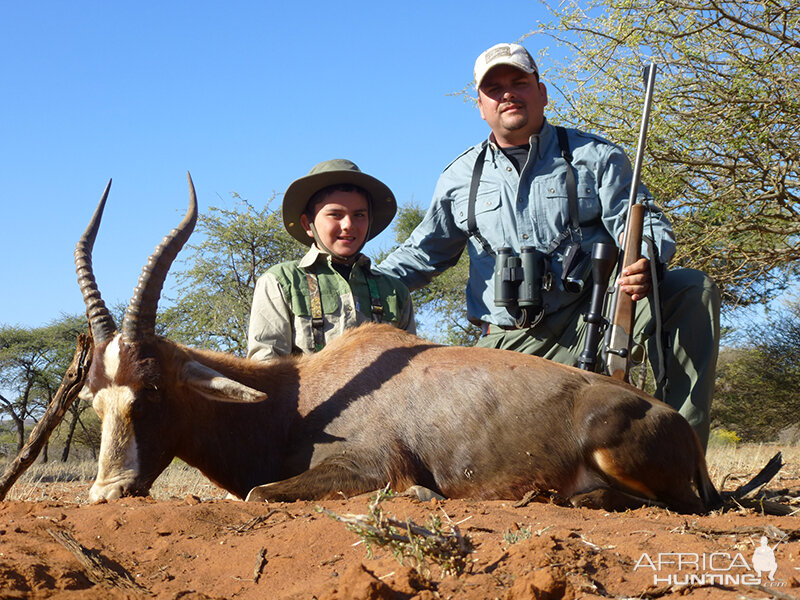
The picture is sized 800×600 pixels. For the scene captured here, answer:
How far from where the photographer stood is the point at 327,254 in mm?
6055

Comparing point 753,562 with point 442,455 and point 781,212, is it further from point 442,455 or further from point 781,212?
point 781,212

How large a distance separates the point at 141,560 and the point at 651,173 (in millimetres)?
10713

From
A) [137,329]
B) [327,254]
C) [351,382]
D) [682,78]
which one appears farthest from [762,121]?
[137,329]

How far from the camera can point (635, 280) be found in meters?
5.31

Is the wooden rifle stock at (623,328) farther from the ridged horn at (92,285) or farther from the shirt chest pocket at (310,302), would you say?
the ridged horn at (92,285)

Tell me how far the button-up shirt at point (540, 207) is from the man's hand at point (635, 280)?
1.49 feet

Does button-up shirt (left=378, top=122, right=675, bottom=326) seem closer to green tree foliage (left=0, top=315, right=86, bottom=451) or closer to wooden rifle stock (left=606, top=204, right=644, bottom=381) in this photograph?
wooden rifle stock (left=606, top=204, right=644, bottom=381)

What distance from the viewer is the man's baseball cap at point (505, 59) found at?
20.4 ft

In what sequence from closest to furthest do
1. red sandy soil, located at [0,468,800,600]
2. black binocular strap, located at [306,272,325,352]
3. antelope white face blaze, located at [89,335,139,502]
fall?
red sandy soil, located at [0,468,800,600], antelope white face blaze, located at [89,335,139,502], black binocular strap, located at [306,272,325,352]

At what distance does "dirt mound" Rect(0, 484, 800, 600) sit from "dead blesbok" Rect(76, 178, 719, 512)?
0.62m

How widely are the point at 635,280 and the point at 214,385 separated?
110 inches

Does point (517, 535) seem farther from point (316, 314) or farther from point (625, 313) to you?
point (316, 314)

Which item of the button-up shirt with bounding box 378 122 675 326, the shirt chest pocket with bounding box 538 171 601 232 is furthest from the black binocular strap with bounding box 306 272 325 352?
the shirt chest pocket with bounding box 538 171 601 232

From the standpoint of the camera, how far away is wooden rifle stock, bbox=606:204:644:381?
205 inches
